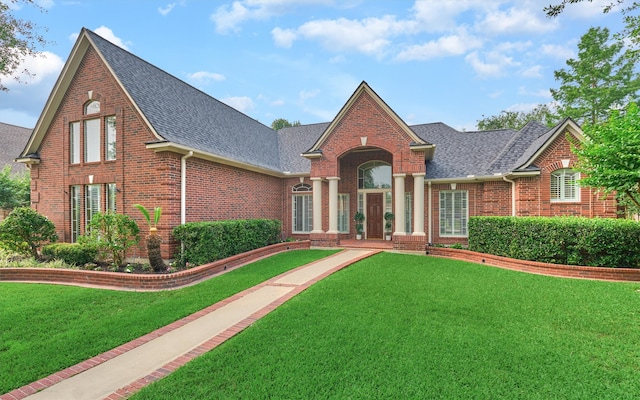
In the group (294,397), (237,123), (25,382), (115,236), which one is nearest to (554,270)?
(294,397)

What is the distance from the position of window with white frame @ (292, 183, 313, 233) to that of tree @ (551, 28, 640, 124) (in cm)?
2391

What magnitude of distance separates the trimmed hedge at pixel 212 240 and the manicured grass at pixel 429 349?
424 centimetres

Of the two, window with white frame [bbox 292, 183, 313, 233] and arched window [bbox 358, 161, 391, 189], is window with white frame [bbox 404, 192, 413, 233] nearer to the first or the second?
arched window [bbox 358, 161, 391, 189]

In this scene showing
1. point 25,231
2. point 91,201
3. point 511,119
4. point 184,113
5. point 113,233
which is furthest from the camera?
point 511,119

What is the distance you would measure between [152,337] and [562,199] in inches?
575

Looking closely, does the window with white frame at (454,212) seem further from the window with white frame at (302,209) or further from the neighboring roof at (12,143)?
the neighboring roof at (12,143)

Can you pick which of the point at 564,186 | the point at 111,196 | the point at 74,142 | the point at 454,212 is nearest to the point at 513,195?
the point at 564,186

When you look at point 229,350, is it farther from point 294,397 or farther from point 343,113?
point 343,113

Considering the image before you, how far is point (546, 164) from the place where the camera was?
1228 centimetres

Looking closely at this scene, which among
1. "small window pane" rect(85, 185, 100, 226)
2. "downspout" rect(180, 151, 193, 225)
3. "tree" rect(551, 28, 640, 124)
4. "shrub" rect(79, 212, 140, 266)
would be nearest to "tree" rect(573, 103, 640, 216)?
"downspout" rect(180, 151, 193, 225)

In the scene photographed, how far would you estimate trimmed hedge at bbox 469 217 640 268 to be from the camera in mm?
8602

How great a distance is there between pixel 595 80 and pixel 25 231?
126ft

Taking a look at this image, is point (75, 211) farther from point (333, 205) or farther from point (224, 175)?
point (333, 205)

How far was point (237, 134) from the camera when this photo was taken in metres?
Answer: 15.9
